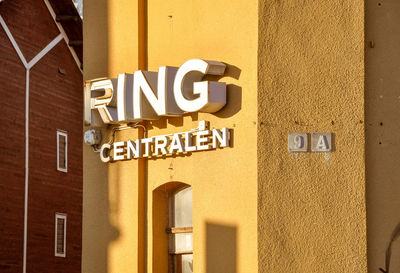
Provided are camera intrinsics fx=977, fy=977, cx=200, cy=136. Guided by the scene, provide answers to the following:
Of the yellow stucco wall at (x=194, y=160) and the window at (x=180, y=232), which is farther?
the window at (x=180, y=232)

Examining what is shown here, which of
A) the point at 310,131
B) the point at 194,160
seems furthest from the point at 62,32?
the point at 310,131

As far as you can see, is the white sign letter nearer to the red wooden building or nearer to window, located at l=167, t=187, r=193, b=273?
window, located at l=167, t=187, r=193, b=273

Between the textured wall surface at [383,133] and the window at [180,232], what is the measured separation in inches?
130

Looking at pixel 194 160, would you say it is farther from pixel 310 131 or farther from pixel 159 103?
pixel 310 131

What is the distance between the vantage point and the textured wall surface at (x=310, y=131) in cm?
1359

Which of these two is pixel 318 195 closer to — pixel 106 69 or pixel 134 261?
pixel 134 261

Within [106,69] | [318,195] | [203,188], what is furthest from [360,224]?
[106,69]

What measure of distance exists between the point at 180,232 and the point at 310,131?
3.21 m

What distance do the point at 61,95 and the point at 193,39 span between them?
37.7 feet

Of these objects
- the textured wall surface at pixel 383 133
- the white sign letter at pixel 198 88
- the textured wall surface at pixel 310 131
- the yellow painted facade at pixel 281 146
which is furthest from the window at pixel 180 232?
the textured wall surface at pixel 383 133

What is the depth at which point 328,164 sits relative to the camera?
1375cm

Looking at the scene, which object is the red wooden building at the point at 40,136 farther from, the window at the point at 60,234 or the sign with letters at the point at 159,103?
the sign with letters at the point at 159,103

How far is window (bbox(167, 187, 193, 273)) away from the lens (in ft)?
51.8

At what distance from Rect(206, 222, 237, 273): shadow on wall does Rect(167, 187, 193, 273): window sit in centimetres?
112
